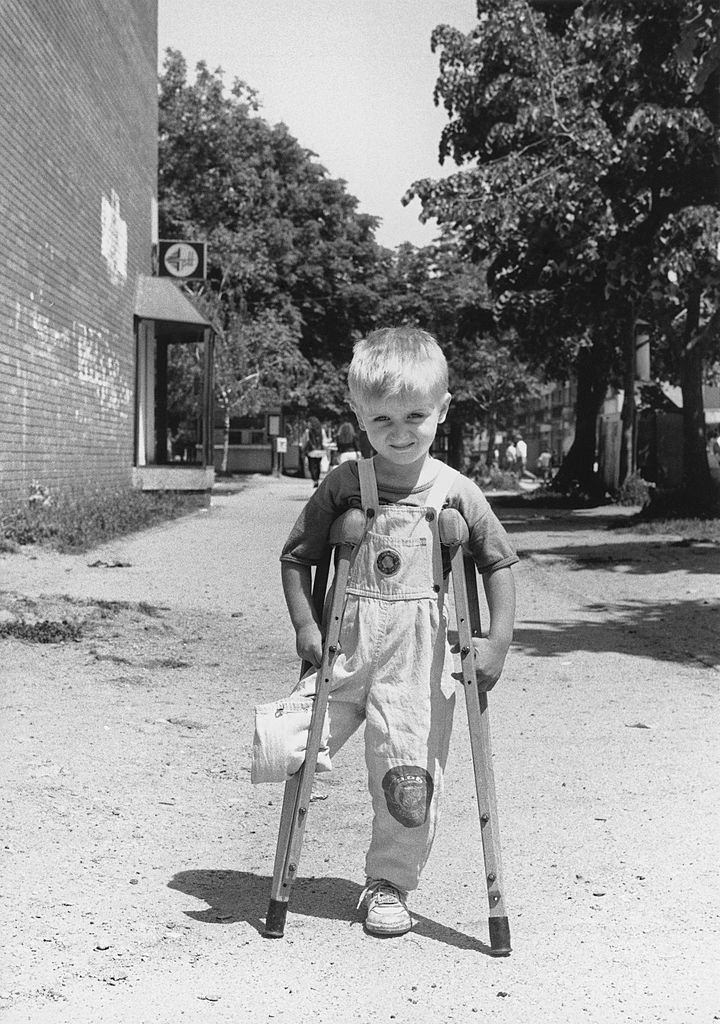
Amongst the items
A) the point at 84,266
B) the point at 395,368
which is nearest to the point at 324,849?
the point at 395,368

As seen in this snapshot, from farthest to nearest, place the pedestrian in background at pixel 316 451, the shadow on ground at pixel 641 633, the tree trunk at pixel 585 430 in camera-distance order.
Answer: the pedestrian in background at pixel 316 451, the tree trunk at pixel 585 430, the shadow on ground at pixel 641 633

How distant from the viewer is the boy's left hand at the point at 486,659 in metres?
3.41

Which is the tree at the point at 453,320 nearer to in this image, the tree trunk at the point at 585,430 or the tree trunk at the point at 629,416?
the tree trunk at the point at 585,430

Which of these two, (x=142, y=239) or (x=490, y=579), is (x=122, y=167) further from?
(x=490, y=579)

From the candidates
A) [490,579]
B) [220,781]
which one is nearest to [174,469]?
[220,781]

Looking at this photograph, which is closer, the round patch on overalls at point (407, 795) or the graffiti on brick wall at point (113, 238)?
the round patch on overalls at point (407, 795)

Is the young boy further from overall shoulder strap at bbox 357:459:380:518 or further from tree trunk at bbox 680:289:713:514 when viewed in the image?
tree trunk at bbox 680:289:713:514

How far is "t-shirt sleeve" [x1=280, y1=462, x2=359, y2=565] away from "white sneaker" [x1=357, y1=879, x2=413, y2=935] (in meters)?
0.86

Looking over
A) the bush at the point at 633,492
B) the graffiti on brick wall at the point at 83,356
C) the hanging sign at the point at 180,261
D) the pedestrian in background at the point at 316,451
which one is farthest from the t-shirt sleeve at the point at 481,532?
the pedestrian in background at the point at 316,451

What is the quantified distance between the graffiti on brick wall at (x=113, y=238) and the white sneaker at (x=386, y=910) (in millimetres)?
16756

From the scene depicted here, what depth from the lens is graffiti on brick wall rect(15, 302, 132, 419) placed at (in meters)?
14.7

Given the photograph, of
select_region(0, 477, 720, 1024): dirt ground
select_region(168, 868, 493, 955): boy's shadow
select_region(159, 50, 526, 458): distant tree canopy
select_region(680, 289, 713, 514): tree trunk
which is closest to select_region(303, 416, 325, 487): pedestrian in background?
select_region(159, 50, 526, 458): distant tree canopy

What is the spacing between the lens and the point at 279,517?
67.1 ft

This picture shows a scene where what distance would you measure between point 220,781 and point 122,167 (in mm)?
17547
